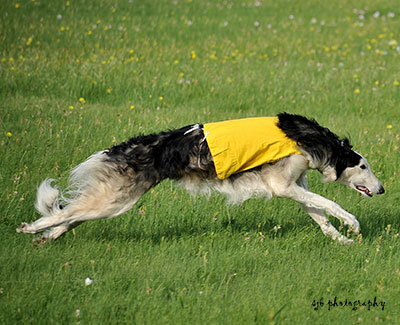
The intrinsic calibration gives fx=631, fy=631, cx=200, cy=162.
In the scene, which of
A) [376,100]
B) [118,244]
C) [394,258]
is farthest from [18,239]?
[376,100]

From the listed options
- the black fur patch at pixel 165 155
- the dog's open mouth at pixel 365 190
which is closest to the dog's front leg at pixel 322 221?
the dog's open mouth at pixel 365 190

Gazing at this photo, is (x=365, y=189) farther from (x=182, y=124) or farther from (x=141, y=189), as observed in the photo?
(x=182, y=124)

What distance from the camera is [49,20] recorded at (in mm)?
13023

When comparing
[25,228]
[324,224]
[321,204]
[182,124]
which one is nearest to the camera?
[25,228]

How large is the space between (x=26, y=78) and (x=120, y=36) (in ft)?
9.39

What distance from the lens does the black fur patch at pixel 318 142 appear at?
5.48 meters

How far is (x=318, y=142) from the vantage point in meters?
5.53

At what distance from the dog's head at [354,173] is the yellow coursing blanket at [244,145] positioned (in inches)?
17.5

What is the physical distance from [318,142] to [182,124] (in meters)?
3.21

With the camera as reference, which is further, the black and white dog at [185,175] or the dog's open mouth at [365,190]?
the dog's open mouth at [365,190]

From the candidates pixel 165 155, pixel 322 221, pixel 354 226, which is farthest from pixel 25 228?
pixel 354 226

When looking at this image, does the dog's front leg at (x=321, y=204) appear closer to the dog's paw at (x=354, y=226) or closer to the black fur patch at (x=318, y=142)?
the dog's paw at (x=354, y=226)

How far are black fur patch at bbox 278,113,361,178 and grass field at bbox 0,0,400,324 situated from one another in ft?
2.42

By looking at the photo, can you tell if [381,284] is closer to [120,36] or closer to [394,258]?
[394,258]
